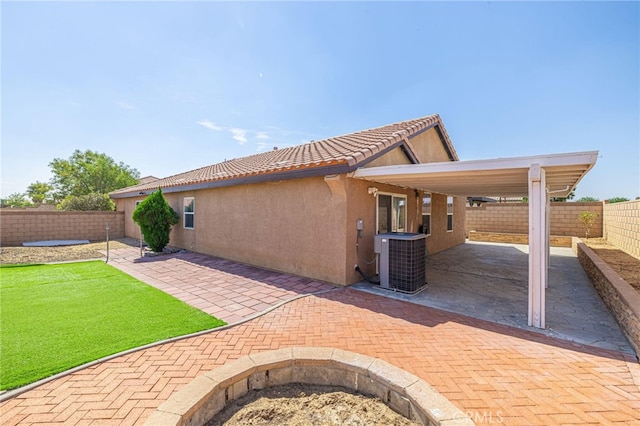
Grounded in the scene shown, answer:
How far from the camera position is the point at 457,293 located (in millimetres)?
6684

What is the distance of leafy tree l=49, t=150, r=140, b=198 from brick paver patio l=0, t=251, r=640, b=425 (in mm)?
41971

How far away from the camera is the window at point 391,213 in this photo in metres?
8.48

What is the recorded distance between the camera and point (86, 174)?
1411 inches

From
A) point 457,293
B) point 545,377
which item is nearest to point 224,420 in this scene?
point 545,377

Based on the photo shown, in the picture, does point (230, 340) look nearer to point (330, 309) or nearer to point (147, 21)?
point (330, 309)

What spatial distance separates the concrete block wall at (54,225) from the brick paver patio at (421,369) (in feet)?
60.2

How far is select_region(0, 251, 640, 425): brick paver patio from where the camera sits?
8.66 feet

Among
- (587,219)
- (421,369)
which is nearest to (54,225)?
(421,369)

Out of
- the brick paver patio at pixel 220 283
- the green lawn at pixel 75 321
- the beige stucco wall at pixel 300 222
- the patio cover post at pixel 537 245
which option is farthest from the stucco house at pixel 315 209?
the patio cover post at pixel 537 245

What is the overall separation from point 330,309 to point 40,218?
19724 millimetres

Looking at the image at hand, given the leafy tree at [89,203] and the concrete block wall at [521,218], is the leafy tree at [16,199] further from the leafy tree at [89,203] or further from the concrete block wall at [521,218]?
the concrete block wall at [521,218]

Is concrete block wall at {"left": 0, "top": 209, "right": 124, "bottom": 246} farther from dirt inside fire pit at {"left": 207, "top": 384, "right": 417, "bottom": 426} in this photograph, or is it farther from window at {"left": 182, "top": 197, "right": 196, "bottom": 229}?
dirt inside fire pit at {"left": 207, "top": 384, "right": 417, "bottom": 426}

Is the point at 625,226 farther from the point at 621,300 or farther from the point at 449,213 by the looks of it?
the point at 621,300

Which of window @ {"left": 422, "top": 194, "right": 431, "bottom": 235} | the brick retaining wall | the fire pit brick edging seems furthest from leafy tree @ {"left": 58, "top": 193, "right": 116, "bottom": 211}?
the brick retaining wall
